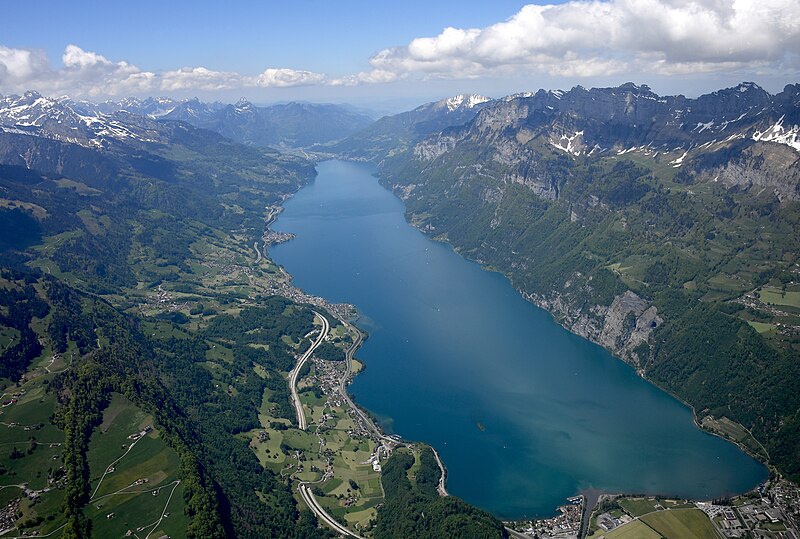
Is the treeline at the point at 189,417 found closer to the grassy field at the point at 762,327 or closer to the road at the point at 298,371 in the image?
the road at the point at 298,371

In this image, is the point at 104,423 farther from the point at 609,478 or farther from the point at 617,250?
the point at 617,250

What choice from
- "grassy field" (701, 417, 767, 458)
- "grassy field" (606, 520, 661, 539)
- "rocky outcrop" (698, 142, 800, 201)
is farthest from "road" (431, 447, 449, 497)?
"rocky outcrop" (698, 142, 800, 201)

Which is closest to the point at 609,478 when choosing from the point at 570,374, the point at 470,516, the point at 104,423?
the point at 470,516

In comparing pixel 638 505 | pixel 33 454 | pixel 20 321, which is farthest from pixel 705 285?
pixel 20 321

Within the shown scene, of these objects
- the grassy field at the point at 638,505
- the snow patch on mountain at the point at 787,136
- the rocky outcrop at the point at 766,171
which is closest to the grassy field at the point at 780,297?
the rocky outcrop at the point at 766,171

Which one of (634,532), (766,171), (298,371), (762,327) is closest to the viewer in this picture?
(634,532)

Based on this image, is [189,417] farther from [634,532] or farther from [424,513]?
[634,532]
